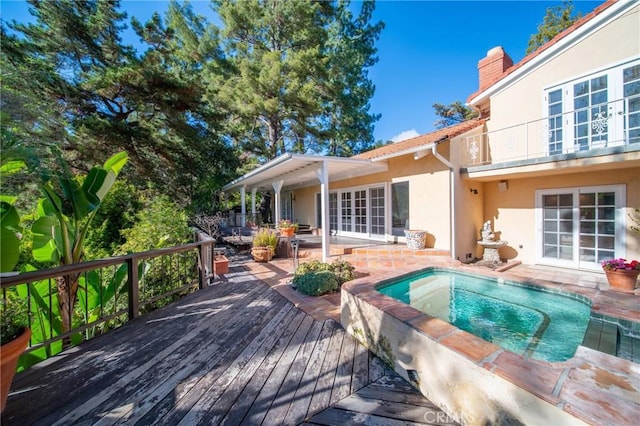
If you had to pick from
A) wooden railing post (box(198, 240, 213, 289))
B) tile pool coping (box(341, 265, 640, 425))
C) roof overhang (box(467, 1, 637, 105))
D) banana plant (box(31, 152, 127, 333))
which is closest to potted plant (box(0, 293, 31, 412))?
banana plant (box(31, 152, 127, 333))

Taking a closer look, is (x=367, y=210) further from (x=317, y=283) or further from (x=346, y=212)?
(x=317, y=283)

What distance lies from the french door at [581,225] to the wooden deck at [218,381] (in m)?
7.92

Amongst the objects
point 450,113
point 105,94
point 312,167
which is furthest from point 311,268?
point 450,113

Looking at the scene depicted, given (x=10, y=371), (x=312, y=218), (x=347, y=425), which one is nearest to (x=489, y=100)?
(x=312, y=218)

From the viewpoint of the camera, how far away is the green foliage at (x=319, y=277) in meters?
5.30

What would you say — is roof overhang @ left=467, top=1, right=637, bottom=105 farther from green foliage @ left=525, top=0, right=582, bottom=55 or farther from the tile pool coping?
green foliage @ left=525, top=0, right=582, bottom=55

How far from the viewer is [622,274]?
5.64 metres

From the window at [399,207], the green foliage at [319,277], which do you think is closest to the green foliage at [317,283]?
the green foliage at [319,277]

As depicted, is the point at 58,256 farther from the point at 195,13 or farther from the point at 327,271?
the point at 195,13

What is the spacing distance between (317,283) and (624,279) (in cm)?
674

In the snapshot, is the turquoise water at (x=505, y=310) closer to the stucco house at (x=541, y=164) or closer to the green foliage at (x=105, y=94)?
the stucco house at (x=541, y=164)

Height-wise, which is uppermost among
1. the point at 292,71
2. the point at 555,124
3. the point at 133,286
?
the point at 292,71

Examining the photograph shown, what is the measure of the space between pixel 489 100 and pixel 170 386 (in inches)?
466

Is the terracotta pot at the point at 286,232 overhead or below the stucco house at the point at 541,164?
below
